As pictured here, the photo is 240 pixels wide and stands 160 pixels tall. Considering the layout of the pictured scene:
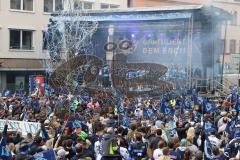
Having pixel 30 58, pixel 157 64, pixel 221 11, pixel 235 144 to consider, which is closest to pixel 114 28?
pixel 157 64

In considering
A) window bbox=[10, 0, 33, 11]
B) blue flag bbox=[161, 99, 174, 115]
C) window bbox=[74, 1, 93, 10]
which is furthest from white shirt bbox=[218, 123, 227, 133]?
window bbox=[10, 0, 33, 11]

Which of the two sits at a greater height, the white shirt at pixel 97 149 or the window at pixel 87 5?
the window at pixel 87 5

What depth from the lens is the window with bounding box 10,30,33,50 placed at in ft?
134

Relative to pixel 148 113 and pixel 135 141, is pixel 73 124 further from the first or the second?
pixel 148 113

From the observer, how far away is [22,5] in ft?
136

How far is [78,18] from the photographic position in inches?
1387

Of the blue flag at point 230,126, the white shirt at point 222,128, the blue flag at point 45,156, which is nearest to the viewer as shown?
the blue flag at point 45,156

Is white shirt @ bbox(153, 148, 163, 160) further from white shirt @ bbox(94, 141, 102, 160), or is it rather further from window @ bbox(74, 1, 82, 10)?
window @ bbox(74, 1, 82, 10)

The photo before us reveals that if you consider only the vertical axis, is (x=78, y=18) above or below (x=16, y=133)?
above

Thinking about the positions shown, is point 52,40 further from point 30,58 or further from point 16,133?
point 16,133

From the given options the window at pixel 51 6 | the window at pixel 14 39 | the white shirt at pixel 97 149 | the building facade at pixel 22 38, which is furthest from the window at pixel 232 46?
the white shirt at pixel 97 149

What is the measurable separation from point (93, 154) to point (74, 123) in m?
3.25

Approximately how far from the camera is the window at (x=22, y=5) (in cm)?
4097

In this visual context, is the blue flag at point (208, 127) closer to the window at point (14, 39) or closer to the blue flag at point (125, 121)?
the blue flag at point (125, 121)
